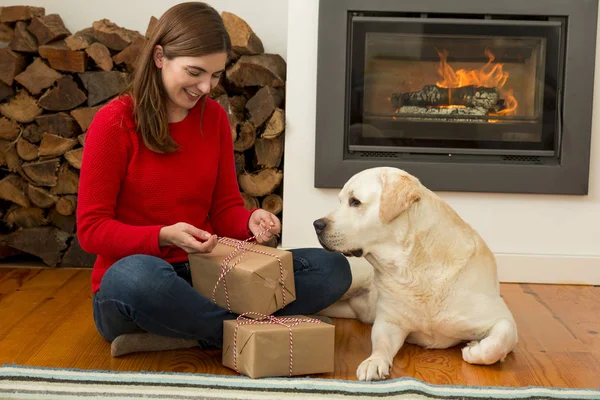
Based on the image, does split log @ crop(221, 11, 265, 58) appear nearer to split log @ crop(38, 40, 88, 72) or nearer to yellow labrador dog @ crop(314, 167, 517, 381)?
split log @ crop(38, 40, 88, 72)

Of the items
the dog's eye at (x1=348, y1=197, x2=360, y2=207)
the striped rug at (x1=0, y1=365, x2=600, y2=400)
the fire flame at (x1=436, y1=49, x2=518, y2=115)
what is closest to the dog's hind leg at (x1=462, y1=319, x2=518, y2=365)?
the striped rug at (x1=0, y1=365, x2=600, y2=400)

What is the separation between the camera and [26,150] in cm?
317

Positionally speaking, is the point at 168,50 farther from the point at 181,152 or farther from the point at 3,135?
the point at 3,135

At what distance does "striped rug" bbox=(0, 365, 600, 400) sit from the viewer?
175 cm

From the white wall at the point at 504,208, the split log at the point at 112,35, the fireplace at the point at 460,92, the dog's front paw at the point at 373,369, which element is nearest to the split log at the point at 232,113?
the white wall at the point at 504,208

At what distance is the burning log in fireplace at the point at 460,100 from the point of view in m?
3.17

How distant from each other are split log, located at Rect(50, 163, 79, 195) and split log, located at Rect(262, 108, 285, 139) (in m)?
0.81

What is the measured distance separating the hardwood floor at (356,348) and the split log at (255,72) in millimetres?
1029

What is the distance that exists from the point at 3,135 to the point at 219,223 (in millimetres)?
1331

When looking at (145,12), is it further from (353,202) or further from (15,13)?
(353,202)

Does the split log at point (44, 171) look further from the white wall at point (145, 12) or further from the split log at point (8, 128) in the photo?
the white wall at point (145, 12)

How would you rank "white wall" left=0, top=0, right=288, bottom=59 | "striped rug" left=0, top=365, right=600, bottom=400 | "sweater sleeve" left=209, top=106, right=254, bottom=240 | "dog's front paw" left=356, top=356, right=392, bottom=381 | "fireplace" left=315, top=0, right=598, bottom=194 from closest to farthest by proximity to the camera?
"striped rug" left=0, top=365, right=600, bottom=400, "dog's front paw" left=356, top=356, right=392, bottom=381, "sweater sleeve" left=209, top=106, right=254, bottom=240, "fireplace" left=315, top=0, right=598, bottom=194, "white wall" left=0, top=0, right=288, bottom=59

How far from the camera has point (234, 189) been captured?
2359 millimetres

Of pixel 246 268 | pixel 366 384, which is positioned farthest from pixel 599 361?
pixel 246 268
